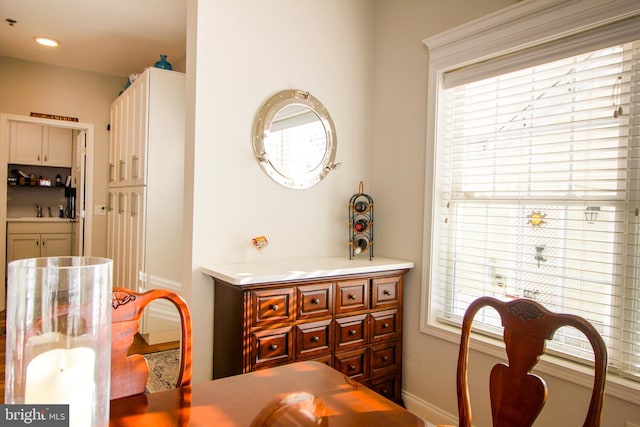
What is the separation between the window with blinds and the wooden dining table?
1.38m

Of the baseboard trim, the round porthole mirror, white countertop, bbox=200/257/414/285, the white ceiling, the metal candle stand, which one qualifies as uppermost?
the white ceiling

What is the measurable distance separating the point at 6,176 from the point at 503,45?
4.90 metres

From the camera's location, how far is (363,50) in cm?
296

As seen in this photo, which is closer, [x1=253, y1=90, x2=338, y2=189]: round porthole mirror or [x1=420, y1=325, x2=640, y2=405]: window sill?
[x1=420, y1=325, x2=640, y2=405]: window sill

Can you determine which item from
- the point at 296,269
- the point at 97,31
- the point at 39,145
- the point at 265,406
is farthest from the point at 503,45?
the point at 39,145

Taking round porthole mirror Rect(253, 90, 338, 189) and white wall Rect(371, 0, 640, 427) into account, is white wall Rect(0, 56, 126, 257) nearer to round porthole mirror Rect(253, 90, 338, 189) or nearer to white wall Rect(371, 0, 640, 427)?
round porthole mirror Rect(253, 90, 338, 189)

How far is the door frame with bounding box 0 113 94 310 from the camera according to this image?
4336mm

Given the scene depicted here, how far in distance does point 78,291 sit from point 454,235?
2221mm

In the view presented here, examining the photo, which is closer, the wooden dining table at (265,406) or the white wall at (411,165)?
the wooden dining table at (265,406)

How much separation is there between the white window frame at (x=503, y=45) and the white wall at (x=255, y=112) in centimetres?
61

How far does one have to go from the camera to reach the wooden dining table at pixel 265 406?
89 cm

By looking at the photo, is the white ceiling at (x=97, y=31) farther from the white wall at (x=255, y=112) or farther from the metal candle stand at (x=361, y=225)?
the metal candle stand at (x=361, y=225)

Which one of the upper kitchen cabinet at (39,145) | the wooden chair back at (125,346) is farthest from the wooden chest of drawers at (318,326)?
the upper kitchen cabinet at (39,145)

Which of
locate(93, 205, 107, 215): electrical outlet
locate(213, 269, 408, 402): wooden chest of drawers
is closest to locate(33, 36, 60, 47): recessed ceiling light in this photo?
locate(93, 205, 107, 215): electrical outlet
